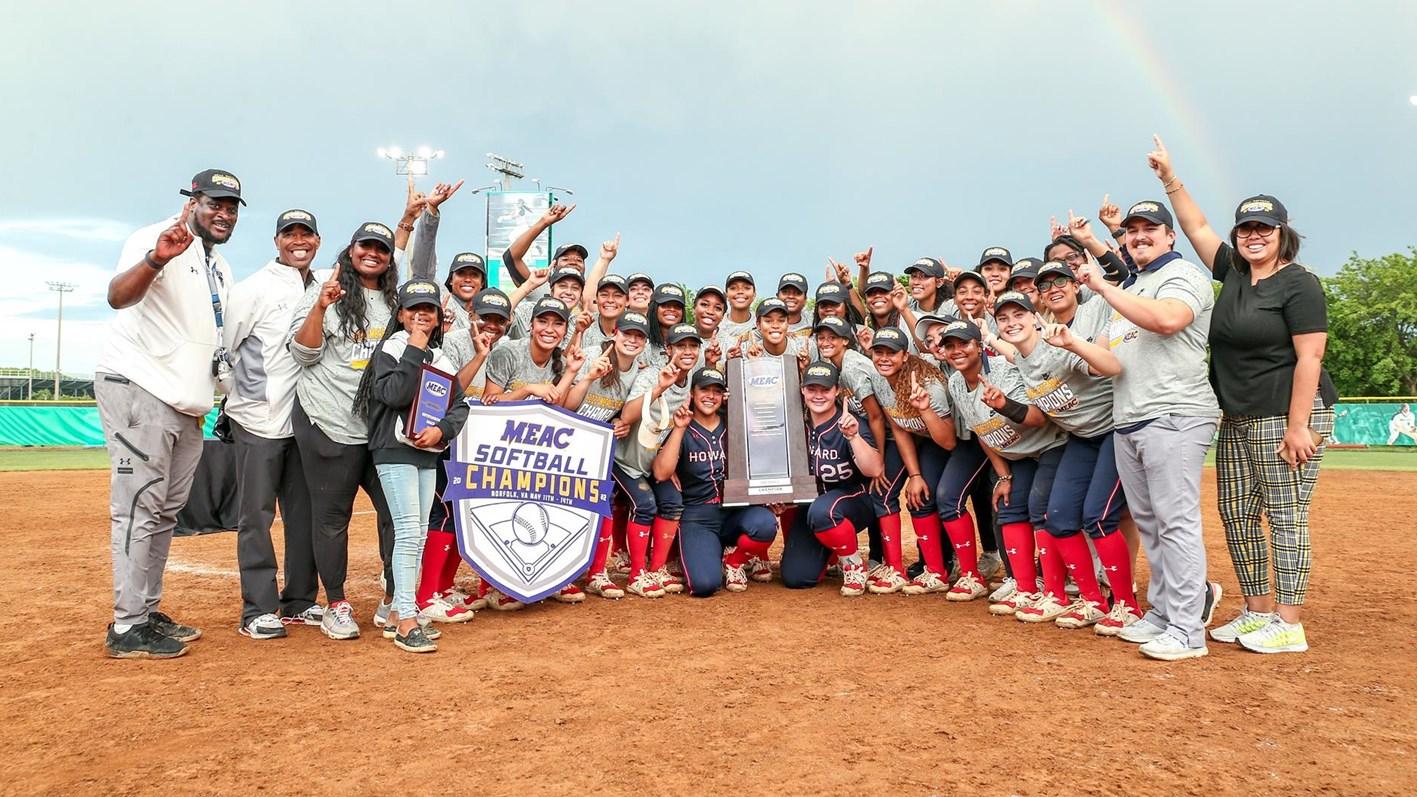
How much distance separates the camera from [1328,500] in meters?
12.6

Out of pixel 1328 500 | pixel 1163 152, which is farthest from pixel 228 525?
pixel 1328 500

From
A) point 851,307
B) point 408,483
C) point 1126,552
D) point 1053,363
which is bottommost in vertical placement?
point 1126,552

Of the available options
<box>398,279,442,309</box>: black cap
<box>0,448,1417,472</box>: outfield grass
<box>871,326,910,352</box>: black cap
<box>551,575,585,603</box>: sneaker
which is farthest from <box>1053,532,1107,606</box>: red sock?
<box>0,448,1417,472</box>: outfield grass

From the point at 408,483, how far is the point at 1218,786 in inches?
161

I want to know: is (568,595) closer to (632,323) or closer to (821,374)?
(632,323)

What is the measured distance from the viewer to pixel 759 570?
7.06 metres

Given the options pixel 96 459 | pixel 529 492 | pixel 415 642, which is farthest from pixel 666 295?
pixel 96 459

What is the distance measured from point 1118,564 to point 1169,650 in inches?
31.4

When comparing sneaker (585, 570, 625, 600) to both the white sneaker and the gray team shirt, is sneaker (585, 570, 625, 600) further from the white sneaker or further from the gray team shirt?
the gray team shirt

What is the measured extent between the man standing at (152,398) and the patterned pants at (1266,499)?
5806 millimetres

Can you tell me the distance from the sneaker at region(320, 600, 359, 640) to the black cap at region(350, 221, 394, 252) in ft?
7.15

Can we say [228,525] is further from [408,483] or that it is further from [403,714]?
[403,714]

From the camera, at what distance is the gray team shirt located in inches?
179

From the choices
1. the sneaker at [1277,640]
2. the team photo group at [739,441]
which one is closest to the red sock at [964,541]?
the team photo group at [739,441]
